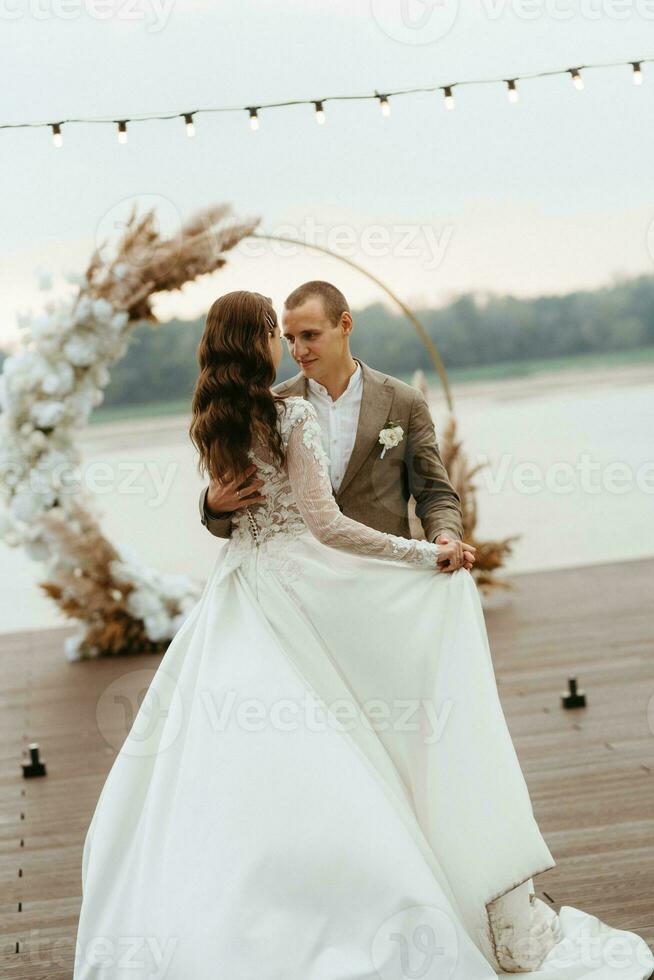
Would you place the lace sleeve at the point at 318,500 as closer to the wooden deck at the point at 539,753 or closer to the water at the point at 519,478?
the wooden deck at the point at 539,753

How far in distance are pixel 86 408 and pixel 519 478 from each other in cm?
926

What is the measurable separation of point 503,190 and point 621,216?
1.49 metres

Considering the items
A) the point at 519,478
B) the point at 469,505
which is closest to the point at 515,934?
the point at 469,505

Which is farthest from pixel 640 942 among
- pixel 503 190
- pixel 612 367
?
pixel 612 367

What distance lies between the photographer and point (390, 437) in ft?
9.39

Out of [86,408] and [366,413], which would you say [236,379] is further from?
[86,408]

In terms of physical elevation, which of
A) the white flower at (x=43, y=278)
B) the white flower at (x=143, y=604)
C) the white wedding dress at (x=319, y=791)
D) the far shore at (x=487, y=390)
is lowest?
the white wedding dress at (x=319, y=791)

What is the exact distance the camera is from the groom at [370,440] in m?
2.80

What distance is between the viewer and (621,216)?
45.5ft

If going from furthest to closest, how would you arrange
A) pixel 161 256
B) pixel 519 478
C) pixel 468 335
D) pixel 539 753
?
pixel 468 335 < pixel 519 478 < pixel 161 256 < pixel 539 753

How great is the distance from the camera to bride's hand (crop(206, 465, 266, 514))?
2.56 m

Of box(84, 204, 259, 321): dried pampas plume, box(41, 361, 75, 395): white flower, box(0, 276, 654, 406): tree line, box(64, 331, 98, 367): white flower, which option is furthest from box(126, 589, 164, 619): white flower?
box(0, 276, 654, 406): tree line

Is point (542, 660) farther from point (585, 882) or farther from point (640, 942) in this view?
point (640, 942)

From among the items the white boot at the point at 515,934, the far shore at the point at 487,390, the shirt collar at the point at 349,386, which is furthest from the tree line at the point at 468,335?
the white boot at the point at 515,934
